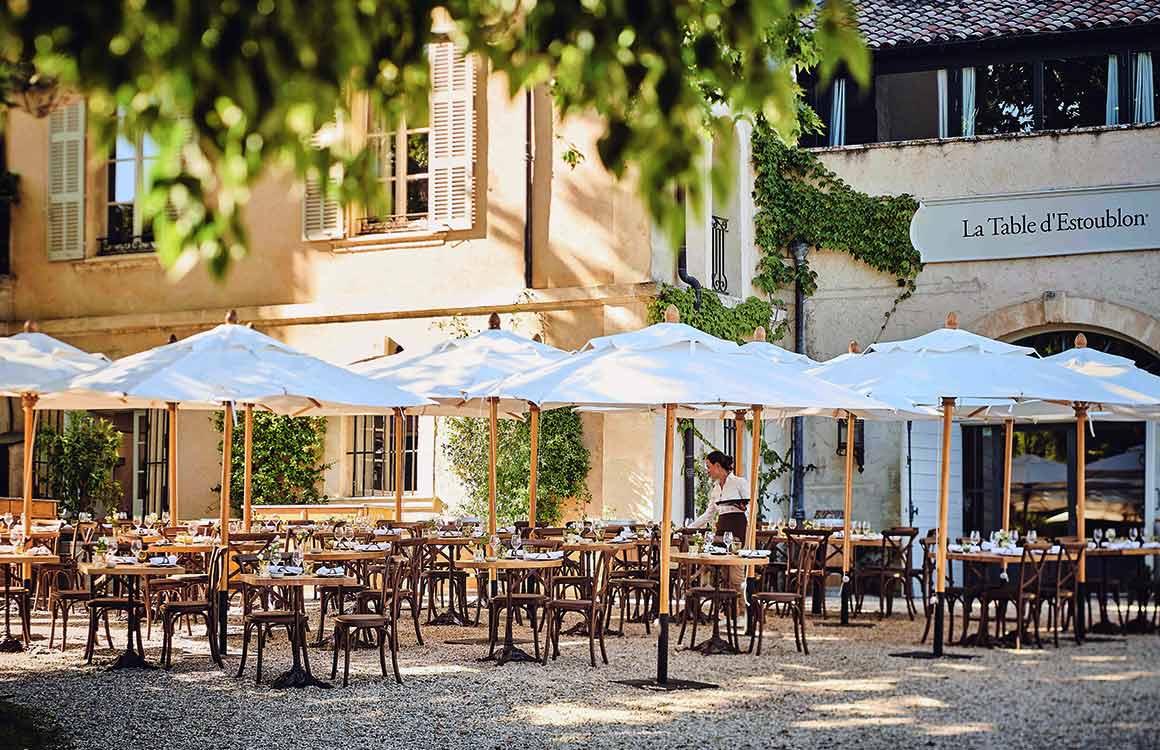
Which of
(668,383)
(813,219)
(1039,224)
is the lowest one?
(668,383)

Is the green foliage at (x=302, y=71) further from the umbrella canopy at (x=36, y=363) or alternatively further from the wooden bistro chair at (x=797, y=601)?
the umbrella canopy at (x=36, y=363)

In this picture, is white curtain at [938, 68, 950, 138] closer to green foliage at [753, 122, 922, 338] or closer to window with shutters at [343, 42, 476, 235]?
green foliage at [753, 122, 922, 338]

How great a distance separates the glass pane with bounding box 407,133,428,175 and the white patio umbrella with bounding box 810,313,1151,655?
650 centimetres

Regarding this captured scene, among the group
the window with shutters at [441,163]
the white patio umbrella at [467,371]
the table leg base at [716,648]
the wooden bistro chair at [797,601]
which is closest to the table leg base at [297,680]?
the table leg base at [716,648]

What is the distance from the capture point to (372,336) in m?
18.0

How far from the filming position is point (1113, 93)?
18.2m

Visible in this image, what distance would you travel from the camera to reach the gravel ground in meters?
8.21

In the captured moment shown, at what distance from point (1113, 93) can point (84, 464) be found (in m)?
12.3

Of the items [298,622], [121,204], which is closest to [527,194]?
[121,204]

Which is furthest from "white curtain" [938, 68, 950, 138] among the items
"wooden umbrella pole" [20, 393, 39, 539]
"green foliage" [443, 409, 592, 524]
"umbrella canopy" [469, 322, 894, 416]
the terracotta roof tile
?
"wooden umbrella pole" [20, 393, 39, 539]

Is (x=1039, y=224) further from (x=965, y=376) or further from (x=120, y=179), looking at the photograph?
(x=120, y=179)

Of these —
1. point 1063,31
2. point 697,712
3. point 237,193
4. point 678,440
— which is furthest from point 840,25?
point 1063,31

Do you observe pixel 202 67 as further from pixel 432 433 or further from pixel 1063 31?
pixel 1063 31

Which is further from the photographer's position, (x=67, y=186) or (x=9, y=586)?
(x=67, y=186)
